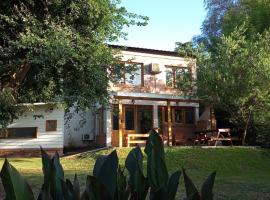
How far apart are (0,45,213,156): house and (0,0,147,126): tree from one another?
39.1 feet

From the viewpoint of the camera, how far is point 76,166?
58.5ft

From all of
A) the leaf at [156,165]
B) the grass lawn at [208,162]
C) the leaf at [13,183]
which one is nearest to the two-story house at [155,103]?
the grass lawn at [208,162]

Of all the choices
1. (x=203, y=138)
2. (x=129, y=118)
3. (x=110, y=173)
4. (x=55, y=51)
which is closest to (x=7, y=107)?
(x=55, y=51)

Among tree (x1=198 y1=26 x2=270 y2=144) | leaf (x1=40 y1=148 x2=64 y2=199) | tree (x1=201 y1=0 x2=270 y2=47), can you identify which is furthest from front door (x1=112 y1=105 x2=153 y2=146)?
leaf (x1=40 y1=148 x2=64 y2=199)

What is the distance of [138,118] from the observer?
28.2m

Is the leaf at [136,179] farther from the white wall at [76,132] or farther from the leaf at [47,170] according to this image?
the white wall at [76,132]

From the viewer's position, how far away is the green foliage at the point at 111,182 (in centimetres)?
165

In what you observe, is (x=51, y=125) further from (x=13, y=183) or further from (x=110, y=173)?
(x=13, y=183)

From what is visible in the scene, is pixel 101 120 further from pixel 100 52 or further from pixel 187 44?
pixel 100 52

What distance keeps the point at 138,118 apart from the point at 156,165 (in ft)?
85.8

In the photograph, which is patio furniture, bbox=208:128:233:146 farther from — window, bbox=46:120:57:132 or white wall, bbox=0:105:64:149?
window, bbox=46:120:57:132

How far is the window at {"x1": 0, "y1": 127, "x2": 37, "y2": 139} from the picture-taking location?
24.4m

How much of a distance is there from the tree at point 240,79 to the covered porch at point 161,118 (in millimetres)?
2915

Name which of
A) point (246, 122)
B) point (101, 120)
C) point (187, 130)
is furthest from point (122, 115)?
point (246, 122)
